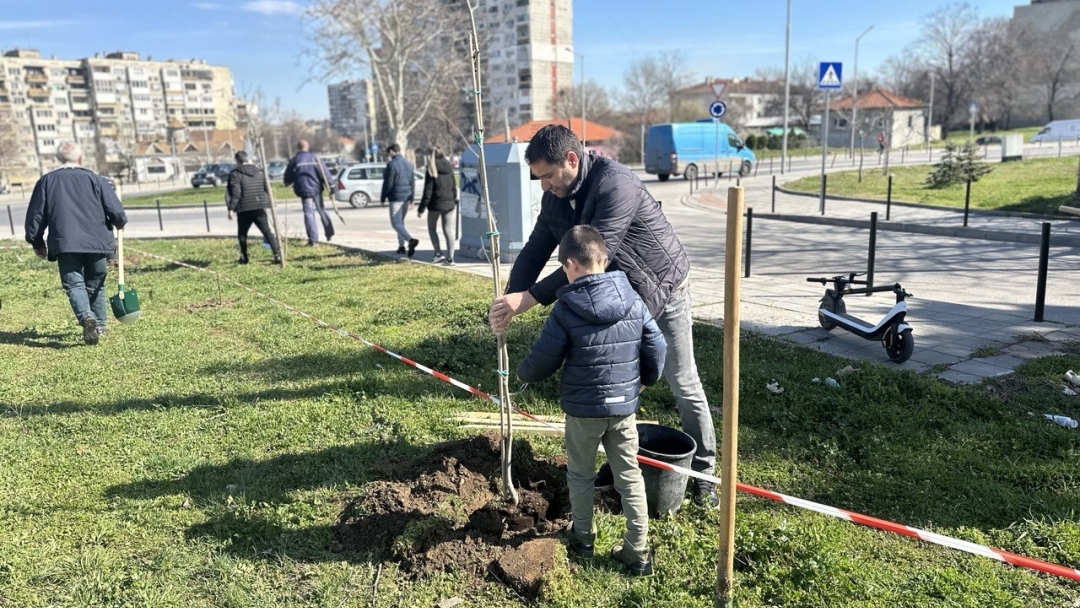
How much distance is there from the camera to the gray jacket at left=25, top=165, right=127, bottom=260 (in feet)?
22.2

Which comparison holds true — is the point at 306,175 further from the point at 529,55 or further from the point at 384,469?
the point at 529,55

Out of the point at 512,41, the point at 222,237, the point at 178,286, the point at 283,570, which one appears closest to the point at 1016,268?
the point at 283,570

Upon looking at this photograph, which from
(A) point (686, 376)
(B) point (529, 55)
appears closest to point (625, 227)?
(A) point (686, 376)

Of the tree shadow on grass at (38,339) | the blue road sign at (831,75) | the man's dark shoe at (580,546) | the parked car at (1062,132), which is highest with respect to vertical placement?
the blue road sign at (831,75)

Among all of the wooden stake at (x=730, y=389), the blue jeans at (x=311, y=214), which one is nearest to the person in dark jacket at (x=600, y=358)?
the wooden stake at (x=730, y=389)

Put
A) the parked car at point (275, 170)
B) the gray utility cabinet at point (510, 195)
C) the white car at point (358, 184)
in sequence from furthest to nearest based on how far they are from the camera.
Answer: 1. the parked car at point (275, 170)
2. the white car at point (358, 184)
3. the gray utility cabinet at point (510, 195)

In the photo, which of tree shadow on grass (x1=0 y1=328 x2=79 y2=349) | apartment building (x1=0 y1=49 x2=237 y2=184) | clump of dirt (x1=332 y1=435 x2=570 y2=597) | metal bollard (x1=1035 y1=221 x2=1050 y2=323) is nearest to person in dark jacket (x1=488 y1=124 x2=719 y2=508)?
clump of dirt (x1=332 y1=435 x2=570 y2=597)

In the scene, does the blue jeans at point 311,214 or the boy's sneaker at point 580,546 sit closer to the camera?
the boy's sneaker at point 580,546

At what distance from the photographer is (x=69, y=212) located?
6781 millimetres

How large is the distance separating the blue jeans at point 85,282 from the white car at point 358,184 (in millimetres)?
18234

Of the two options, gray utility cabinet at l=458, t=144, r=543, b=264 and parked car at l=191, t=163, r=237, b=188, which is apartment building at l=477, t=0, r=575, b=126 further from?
gray utility cabinet at l=458, t=144, r=543, b=264

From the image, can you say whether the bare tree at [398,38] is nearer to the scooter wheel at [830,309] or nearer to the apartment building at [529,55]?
the scooter wheel at [830,309]

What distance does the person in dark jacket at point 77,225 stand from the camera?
677 centimetres

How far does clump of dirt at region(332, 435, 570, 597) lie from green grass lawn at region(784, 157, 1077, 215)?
Result: 50.5ft
